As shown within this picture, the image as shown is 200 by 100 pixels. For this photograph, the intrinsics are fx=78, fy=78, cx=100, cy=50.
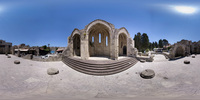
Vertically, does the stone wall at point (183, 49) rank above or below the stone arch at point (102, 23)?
below

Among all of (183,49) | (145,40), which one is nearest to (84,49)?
(183,49)

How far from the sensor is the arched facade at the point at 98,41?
11625 mm

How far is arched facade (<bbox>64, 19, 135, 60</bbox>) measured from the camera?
38.1 ft

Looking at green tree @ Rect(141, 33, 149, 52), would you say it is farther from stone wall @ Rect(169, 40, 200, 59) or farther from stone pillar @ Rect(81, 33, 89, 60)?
stone pillar @ Rect(81, 33, 89, 60)

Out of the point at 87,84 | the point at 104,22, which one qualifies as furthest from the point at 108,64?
the point at 104,22

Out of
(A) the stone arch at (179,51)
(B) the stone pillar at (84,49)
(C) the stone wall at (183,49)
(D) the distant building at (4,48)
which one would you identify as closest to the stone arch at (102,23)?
(B) the stone pillar at (84,49)

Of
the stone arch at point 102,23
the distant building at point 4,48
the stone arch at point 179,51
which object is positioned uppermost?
the stone arch at point 102,23

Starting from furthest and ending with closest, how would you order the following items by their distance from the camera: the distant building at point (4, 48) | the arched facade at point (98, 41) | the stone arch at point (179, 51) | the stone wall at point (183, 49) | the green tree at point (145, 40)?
the green tree at point (145, 40) → the distant building at point (4, 48) → the stone arch at point (179, 51) → the stone wall at point (183, 49) → the arched facade at point (98, 41)

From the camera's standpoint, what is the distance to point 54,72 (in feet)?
26.1

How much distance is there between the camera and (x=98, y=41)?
1742 cm

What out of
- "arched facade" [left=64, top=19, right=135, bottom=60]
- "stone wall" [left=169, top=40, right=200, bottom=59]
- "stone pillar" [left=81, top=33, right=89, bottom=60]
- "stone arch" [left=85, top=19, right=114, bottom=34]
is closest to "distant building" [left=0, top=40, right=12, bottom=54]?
"arched facade" [left=64, top=19, right=135, bottom=60]

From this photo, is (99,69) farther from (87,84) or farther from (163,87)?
(163,87)

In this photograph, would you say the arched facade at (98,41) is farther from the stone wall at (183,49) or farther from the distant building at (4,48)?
the distant building at (4,48)

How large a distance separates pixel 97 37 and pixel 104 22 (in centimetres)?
561
